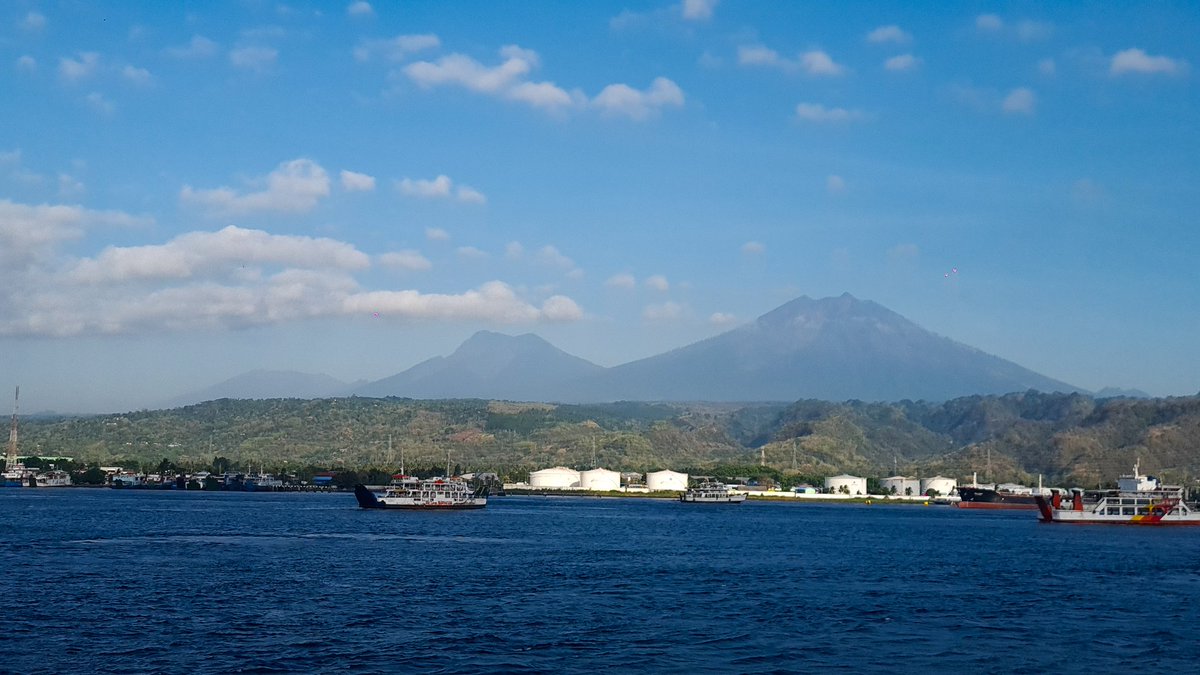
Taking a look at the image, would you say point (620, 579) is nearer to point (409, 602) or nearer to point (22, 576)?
point (409, 602)

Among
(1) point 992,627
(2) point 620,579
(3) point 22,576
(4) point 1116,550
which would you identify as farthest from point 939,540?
(3) point 22,576

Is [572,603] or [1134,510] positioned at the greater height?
[1134,510]

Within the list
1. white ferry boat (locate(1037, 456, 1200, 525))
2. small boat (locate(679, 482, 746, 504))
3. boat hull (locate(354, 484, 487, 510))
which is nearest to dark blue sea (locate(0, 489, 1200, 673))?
white ferry boat (locate(1037, 456, 1200, 525))

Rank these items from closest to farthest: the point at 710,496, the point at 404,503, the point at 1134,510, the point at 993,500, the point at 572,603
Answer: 1. the point at 572,603
2. the point at 1134,510
3. the point at 404,503
4. the point at 710,496
5. the point at 993,500

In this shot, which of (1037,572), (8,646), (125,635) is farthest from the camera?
(1037,572)

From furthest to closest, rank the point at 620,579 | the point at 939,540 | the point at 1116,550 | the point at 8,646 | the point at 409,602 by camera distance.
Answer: the point at 939,540
the point at 1116,550
the point at 620,579
the point at 409,602
the point at 8,646

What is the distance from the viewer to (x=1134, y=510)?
120 metres

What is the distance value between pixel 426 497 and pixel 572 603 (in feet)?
291

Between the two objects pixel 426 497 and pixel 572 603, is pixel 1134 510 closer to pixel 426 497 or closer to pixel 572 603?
pixel 426 497

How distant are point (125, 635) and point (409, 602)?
37.7ft

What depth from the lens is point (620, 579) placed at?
5419 centimetres

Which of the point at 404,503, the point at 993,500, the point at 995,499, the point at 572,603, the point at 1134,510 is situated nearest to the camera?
the point at 572,603

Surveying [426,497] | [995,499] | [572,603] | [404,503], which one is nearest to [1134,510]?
[995,499]

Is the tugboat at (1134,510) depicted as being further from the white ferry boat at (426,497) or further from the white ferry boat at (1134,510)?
the white ferry boat at (426,497)
